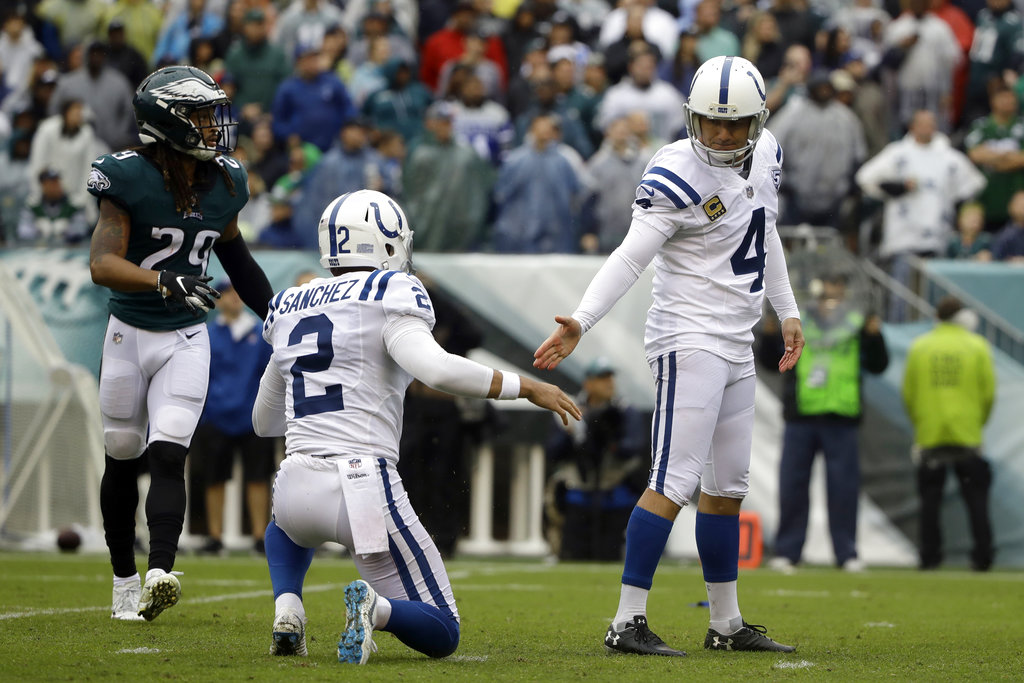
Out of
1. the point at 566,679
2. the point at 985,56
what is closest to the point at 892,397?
the point at 985,56

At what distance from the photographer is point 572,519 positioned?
9930 millimetres

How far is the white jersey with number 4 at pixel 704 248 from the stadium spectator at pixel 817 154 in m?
6.80

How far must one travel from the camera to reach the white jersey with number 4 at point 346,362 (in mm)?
4258

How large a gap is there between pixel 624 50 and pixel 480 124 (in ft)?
5.15

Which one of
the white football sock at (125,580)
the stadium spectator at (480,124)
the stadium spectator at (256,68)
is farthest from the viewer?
the stadium spectator at (256,68)

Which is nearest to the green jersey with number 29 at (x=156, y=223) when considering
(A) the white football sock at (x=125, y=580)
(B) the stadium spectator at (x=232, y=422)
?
(A) the white football sock at (x=125, y=580)

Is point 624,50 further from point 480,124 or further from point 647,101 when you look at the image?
point 480,124

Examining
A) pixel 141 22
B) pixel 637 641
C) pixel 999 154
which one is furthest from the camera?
pixel 141 22

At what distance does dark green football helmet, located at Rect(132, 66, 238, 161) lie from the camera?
17.9ft

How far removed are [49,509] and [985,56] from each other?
8554mm

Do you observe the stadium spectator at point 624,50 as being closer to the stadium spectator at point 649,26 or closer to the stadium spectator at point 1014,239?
the stadium spectator at point 649,26

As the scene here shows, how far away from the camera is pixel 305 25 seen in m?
14.1

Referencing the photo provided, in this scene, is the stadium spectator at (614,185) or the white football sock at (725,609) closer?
the white football sock at (725,609)

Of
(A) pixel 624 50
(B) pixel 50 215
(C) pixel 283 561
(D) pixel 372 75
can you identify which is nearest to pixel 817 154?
(A) pixel 624 50
